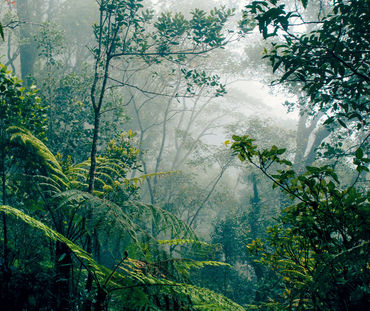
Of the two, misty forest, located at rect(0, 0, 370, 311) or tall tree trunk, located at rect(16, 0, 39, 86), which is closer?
misty forest, located at rect(0, 0, 370, 311)

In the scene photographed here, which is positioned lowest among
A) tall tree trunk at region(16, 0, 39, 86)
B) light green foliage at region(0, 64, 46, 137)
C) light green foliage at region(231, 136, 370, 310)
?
light green foliage at region(231, 136, 370, 310)

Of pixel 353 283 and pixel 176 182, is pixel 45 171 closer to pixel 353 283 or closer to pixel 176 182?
pixel 353 283

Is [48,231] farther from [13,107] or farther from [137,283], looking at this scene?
[13,107]

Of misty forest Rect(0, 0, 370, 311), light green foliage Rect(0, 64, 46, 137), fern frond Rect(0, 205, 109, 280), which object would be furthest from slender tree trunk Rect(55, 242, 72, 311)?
light green foliage Rect(0, 64, 46, 137)

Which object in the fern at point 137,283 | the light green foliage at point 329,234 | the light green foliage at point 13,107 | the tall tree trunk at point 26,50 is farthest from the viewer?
the tall tree trunk at point 26,50

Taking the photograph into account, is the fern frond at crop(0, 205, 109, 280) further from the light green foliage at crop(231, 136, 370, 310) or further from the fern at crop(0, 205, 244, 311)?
the light green foliage at crop(231, 136, 370, 310)

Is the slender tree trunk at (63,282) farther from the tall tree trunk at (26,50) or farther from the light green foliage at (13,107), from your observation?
the tall tree trunk at (26,50)

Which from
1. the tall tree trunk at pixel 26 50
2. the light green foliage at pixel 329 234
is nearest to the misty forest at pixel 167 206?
the light green foliage at pixel 329 234

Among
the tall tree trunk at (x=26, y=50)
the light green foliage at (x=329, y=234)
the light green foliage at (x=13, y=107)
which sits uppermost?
the tall tree trunk at (x=26, y=50)

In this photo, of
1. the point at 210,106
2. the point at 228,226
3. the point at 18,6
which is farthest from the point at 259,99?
the point at 18,6

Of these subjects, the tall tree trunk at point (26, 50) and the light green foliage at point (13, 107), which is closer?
the light green foliage at point (13, 107)

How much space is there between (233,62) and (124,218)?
46.3 feet

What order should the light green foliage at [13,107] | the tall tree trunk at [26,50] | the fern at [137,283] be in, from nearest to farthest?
the fern at [137,283] → the light green foliage at [13,107] → the tall tree trunk at [26,50]

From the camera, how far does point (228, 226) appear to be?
11.0 meters
